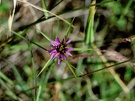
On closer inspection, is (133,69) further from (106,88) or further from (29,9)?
(29,9)

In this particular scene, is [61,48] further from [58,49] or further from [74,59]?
[74,59]

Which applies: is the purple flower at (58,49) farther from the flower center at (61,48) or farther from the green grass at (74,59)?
the green grass at (74,59)

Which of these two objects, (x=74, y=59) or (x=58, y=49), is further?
(x=74, y=59)

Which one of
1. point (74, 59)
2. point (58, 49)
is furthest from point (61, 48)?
point (74, 59)

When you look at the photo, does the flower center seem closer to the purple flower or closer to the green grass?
the purple flower

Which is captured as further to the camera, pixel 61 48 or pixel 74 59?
pixel 74 59

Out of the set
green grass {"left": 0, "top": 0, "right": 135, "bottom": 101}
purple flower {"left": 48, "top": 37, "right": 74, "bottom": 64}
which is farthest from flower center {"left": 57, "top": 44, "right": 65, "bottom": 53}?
green grass {"left": 0, "top": 0, "right": 135, "bottom": 101}

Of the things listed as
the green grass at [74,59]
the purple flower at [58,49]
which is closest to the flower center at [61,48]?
the purple flower at [58,49]

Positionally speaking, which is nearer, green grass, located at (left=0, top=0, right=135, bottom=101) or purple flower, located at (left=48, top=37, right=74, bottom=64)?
purple flower, located at (left=48, top=37, right=74, bottom=64)

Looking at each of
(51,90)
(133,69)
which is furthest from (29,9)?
(133,69)

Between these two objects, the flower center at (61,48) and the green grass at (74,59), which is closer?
the flower center at (61,48)

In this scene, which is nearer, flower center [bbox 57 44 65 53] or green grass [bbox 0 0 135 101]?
flower center [bbox 57 44 65 53]
